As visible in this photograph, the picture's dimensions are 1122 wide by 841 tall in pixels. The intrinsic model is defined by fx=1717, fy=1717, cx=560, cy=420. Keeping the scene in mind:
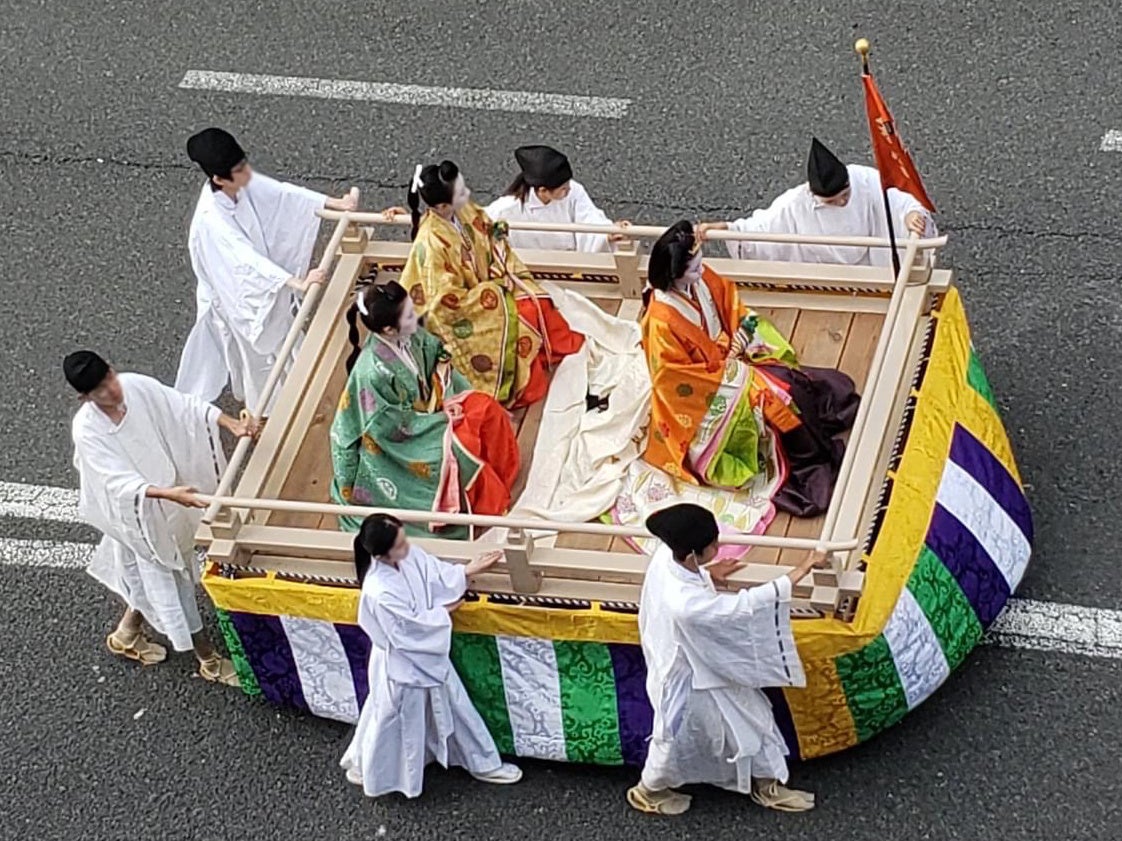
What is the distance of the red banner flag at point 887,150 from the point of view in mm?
6250

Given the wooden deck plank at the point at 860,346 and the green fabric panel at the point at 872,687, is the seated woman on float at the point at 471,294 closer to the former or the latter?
the wooden deck plank at the point at 860,346

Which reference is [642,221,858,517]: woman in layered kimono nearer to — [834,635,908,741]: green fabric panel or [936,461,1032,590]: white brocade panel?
[936,461,1032,590]: white brocade panel

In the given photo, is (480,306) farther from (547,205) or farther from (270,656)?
(270,656)

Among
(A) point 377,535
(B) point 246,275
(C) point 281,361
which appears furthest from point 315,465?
(A) point 377,535

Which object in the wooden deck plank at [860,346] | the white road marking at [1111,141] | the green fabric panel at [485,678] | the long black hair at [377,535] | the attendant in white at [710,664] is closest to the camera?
the attendant in white at [710,664]

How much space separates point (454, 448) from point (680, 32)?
444cm

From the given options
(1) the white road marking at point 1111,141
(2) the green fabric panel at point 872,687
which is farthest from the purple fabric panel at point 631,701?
(1) the white road marking at point 1111,141

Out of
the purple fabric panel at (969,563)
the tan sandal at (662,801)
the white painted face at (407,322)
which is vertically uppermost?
the white painted face at (407,322)

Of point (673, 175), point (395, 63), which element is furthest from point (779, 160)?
point (395, 63)

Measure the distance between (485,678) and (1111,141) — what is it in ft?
15.7


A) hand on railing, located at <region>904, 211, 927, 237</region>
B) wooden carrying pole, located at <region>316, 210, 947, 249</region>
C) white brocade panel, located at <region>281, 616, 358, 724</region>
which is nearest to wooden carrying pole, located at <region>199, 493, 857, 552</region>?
white brocade panel, located at <region>281, 616, 358, 724</region>

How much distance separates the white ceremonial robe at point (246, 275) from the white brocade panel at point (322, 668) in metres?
1.17

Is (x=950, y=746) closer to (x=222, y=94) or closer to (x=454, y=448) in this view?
(x=454, y=448)

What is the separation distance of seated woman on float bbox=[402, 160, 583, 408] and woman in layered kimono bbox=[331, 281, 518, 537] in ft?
0.98
